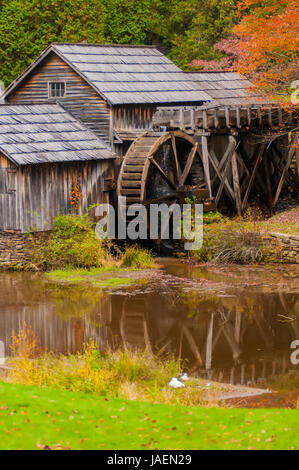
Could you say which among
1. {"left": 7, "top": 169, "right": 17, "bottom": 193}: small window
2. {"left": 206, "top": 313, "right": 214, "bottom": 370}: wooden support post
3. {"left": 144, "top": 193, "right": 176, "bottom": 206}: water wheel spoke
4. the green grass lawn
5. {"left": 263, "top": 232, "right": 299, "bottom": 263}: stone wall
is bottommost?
{"left": 206, "top": 313, "right": 214, "bottom": 370}: wooden support post

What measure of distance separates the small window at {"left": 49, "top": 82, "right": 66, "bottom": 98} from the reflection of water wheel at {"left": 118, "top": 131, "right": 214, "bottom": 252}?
10.6ft

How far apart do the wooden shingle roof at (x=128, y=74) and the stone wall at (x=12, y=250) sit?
540 cm

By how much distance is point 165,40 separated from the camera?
3784 cm

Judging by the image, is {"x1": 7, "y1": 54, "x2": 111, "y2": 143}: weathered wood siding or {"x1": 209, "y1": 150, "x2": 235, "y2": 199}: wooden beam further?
{"x1": 209, "y1": 150, "x2": 235, "y2": 199}: wooden beam

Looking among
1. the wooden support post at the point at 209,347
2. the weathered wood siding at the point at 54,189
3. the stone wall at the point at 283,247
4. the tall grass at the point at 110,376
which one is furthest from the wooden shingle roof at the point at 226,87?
the tall grass at the point at 110,376

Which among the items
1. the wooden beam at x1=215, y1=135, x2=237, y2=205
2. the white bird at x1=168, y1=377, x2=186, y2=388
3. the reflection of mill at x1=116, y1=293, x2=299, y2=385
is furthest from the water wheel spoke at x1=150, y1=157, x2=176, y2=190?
the white bird at x1=168, y1=377, x2=186, y2=388

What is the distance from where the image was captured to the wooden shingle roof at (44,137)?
20.0 meters

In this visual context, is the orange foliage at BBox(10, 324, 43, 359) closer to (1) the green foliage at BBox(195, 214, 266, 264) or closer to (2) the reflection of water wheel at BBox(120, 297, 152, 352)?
(2) the reflection of water wheel at BBox(120, 297, 152, 352)

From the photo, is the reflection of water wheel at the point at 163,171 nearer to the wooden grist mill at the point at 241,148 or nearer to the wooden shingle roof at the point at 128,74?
the wooden grist mill at the point at 241,148

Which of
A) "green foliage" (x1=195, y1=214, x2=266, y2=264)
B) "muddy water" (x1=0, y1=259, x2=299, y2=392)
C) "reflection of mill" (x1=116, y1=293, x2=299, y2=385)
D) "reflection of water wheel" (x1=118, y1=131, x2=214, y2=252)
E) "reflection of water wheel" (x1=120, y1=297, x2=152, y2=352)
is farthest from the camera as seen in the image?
"reflection of water wheel" (x1=118, y1=131, x2=214, y2=252)

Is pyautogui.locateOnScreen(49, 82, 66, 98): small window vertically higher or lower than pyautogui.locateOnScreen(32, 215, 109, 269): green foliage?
higher

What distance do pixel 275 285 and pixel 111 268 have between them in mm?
4530

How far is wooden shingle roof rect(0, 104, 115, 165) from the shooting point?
65.7ft
